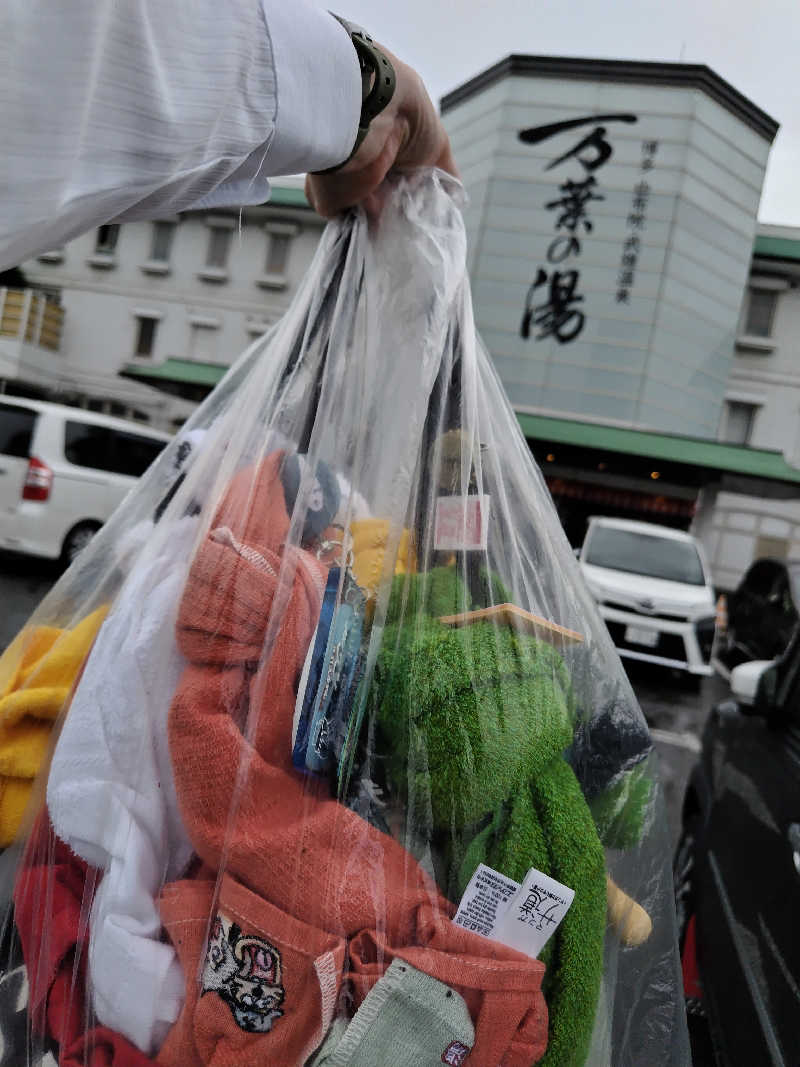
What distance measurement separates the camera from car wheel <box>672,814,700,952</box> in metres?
2.23

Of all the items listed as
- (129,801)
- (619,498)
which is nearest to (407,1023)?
(129,801)

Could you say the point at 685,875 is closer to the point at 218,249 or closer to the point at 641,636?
the point at 641,636

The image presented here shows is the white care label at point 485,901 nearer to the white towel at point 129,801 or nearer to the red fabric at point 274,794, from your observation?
the red fabric at point 274,794

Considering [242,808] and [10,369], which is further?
[10,369]

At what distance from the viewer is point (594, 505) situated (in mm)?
14578

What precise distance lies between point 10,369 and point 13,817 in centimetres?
1866

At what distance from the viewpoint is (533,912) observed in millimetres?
960

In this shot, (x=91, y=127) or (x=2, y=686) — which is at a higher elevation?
(x=91, y=127)

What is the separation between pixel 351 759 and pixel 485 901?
243 mm

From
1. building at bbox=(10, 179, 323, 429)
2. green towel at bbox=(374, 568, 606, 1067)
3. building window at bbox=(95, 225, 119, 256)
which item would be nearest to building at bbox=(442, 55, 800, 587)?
building at bbox=(10, 179, 323, 429)

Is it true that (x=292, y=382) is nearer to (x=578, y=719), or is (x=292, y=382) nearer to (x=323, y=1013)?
(x=578, y=719)

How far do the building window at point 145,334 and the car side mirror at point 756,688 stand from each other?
18.3 metres

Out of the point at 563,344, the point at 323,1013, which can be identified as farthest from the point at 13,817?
the point at 563,344

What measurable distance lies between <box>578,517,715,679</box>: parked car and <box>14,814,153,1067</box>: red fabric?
17.8ft
